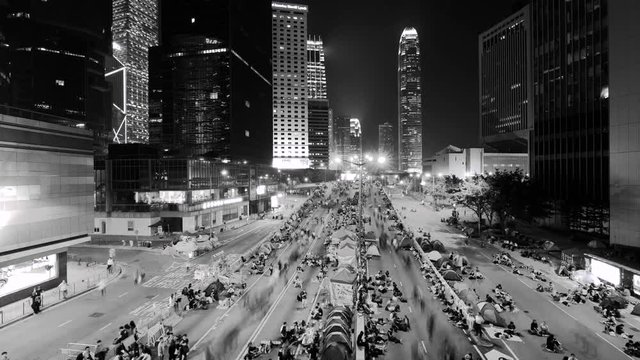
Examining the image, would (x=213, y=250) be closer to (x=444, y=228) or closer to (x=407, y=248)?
(x=407, y=248)

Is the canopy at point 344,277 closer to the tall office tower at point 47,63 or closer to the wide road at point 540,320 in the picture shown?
the wide road at point 540,320

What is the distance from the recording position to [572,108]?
52.0m

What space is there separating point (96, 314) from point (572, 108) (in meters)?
60.0

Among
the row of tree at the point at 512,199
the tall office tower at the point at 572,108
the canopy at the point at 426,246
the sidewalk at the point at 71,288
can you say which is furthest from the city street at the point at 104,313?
the tall office tower at the point at 572,108

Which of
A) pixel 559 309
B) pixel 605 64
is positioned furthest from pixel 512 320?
pixel 605 64

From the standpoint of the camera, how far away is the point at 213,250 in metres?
41.2

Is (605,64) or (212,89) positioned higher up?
(212,89)

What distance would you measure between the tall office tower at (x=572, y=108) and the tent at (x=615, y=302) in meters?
27.1

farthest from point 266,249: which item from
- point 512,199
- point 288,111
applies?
point 288,111

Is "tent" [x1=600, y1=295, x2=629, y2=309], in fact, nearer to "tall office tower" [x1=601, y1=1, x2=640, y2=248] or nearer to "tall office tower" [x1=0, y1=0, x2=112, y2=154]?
"tall office tower" [x1=601, y1=1, x2=640, y2=248]

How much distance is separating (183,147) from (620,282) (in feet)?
307

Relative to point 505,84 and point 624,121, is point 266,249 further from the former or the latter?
point 505,84

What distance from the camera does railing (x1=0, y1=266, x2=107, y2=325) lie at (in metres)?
22.5

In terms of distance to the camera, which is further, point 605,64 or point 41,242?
A: point 605,64
